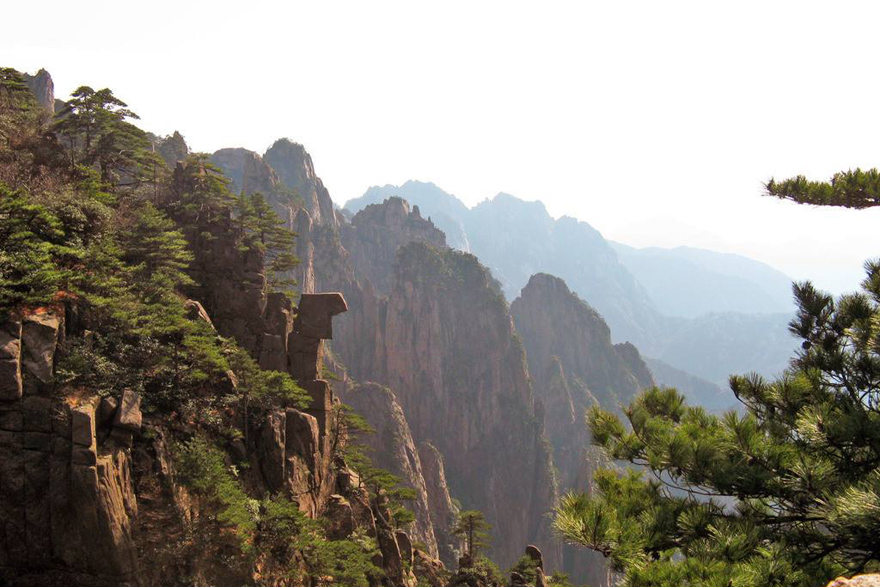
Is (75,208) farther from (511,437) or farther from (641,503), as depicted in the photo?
(511,437)

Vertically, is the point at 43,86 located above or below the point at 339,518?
above

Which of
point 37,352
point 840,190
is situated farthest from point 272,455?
point 840,190

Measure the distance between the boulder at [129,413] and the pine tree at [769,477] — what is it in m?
12.7

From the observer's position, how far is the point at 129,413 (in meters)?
13.9

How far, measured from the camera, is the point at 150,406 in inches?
599

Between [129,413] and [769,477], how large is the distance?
51.2 ft

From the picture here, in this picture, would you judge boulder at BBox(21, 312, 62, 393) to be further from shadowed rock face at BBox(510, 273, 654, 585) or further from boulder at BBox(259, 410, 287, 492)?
shadowed rock face at BBox(510, 273, 654, 585)

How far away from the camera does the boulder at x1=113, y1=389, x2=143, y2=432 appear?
1367 centimetres

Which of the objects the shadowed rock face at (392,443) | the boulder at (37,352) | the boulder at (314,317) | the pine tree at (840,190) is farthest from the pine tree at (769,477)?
the shadowed rock face at (392,443)

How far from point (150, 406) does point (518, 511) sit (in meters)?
71.6

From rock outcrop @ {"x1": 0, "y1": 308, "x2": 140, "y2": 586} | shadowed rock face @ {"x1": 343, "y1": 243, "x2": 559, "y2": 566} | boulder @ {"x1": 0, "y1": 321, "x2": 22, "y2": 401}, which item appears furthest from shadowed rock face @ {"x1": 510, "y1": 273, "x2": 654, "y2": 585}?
boulder @ {"x1": 0, "y1": 321, "x2": 22, "y2": 401}

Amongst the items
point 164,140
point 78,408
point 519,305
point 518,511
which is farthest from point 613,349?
point 78,408

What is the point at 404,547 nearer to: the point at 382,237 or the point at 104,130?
the point at 104,130

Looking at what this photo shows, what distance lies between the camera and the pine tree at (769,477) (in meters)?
5.85
